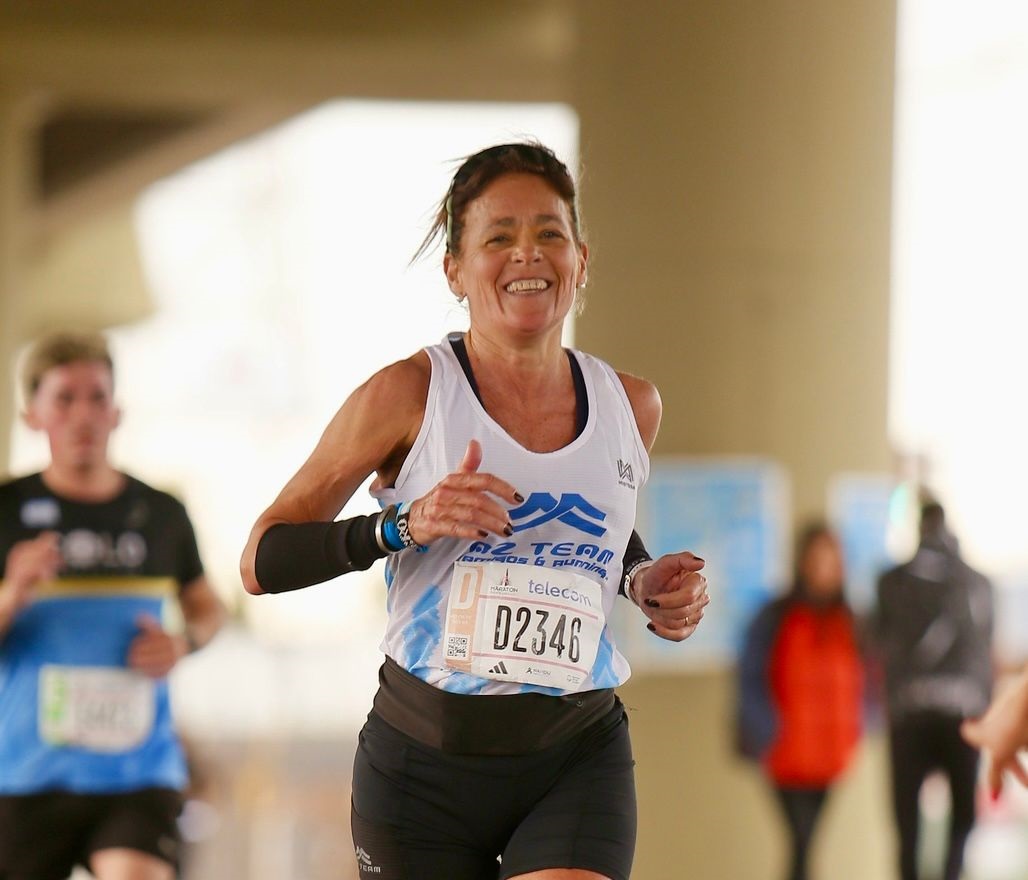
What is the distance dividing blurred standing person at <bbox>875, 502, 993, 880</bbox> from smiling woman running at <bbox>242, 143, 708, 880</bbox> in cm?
471

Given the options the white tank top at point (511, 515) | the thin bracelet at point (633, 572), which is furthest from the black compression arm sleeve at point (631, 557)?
the white tank top at point (511, 515)

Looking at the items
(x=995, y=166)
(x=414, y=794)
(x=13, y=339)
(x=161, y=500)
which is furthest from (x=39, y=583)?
(x=995, y=166)

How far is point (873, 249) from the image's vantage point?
29.2ft

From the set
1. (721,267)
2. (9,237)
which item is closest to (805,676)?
(721,267)

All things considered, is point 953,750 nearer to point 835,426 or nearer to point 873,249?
point 835,426

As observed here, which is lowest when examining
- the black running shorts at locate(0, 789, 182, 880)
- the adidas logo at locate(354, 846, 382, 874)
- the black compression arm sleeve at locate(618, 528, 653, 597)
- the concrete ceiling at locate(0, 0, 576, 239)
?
the black running shorts at locate(0, 789, 182, 880)

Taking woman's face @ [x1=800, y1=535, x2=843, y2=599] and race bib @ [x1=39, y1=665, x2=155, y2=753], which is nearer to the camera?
race bib @ [x1=39, y1=665, x2=155, y2=753]

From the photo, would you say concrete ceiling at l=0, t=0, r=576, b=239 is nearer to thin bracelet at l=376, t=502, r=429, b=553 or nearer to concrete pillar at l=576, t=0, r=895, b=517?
concrete pillar at l=576, t=0, r=895, b=517

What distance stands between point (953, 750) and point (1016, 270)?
1881cm

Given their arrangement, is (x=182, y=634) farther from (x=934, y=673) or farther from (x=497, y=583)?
(x=934, y=673)

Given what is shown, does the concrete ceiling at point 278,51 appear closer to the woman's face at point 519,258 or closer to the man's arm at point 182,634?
the man's arm at point 182,634

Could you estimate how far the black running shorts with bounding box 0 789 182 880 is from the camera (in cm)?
436

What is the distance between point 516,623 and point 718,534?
Answer: 590cm

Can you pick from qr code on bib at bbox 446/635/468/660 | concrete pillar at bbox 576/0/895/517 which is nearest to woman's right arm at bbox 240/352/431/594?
qr code on bib at bbox 446/635/468/660
